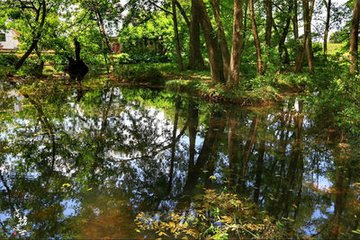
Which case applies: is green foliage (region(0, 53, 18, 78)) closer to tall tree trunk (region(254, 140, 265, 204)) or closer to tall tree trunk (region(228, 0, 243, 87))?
tall tree trunk (region(228, 0, 243, 87))

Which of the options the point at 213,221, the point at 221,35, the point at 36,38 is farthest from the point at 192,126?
the point at 36,38

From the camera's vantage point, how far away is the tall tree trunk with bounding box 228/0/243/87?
44.7ft

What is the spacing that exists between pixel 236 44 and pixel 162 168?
8.00 m

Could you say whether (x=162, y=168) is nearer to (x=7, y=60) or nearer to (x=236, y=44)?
(x=236, y=44)

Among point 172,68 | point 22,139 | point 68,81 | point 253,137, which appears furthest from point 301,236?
point 172,68

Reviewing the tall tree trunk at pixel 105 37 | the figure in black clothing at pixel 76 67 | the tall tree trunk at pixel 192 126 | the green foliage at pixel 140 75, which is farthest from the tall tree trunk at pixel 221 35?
the tall tree trunk at pixel 105 37

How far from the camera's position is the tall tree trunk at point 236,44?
44.7 feet

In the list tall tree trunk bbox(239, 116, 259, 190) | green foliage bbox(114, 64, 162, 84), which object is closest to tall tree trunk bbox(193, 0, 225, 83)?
tall tree trunk bbox(239, 116, 259, 190)

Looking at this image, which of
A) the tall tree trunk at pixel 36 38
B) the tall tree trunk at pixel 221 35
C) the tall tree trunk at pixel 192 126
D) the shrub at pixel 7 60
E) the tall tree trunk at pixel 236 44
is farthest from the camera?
the shrub at pixel 7 60

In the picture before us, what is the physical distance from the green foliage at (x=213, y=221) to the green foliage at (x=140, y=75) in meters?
17.7

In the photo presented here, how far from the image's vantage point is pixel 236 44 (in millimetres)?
14016

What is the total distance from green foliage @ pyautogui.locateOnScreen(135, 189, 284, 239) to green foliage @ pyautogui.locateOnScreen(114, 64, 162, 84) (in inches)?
699

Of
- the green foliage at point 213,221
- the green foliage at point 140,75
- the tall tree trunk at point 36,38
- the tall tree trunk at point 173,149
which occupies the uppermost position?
the tall tree trunk at point 36,38

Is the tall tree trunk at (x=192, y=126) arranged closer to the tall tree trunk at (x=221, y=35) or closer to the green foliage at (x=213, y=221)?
the green foliage at (x=213, y=221)
